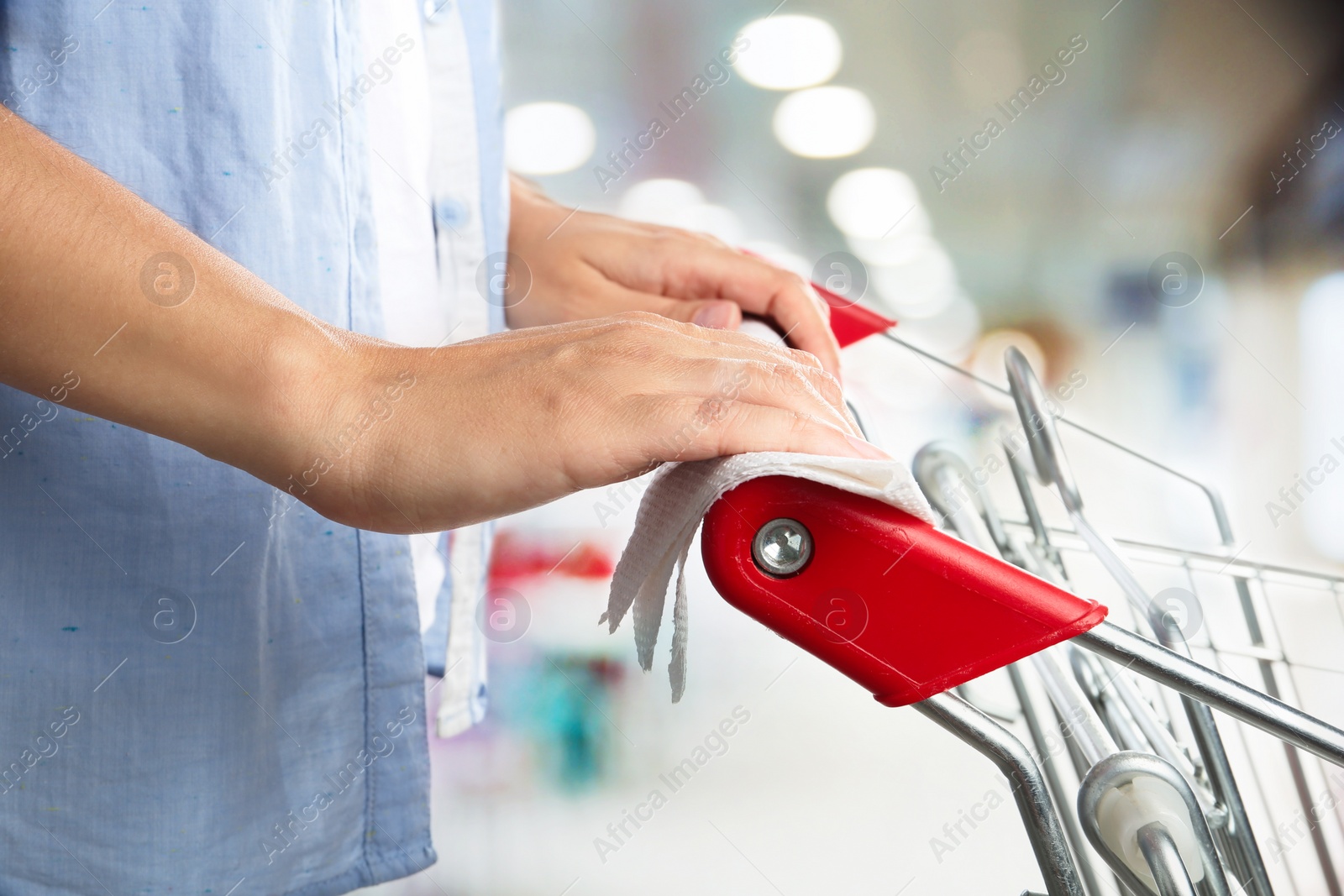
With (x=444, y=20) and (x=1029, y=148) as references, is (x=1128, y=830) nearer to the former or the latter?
(x=444, y=20)

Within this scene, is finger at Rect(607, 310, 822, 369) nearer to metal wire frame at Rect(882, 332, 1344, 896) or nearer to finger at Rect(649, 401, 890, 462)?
finger at Rect(649, 401, 890, 462)

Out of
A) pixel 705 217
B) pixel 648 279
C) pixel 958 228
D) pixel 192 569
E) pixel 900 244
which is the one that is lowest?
pixel 192 569

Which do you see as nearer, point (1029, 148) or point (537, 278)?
point (537, 278)

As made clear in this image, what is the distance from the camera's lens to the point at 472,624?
712 mm

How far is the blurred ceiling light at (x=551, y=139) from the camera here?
5.87 ft

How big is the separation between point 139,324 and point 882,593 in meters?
0.29

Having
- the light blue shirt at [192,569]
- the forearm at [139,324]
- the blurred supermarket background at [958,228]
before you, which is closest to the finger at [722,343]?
the forearm at [139,324]

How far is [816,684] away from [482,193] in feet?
2.70

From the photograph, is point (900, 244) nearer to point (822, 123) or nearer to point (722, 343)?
point (822, 123)

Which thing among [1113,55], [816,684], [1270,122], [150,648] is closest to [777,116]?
[1113,55]

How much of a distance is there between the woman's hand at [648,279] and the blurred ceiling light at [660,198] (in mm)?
1157

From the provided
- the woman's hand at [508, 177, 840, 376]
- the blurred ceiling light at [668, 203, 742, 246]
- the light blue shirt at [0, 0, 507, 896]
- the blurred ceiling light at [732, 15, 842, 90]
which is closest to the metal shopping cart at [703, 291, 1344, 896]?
the woman's hand at [508, 177, 840, 376]

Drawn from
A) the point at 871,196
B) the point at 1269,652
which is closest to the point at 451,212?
the point at 1269,652

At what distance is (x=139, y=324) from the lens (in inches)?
11.8
